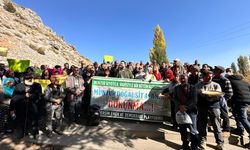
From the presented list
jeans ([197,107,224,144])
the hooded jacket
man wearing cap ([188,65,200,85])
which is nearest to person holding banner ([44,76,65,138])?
man wearing cap ([188,65,200,85])

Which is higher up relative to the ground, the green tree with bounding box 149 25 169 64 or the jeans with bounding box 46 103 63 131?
the green tree with bounding box 149 25 169 64

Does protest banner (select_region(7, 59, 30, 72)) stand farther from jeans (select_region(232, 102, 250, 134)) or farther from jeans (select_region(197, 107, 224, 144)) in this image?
jeans (select_region(232, 102, 250, 134))

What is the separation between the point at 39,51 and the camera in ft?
87.5

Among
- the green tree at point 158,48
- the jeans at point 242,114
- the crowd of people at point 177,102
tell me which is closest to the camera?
the crowd of people at point 177,102

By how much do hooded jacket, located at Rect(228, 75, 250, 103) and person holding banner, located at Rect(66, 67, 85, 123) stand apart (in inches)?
205

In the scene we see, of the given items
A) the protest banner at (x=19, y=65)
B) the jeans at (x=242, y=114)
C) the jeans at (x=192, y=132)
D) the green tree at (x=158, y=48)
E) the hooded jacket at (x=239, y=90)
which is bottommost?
the jeans at (x=192, y=132)

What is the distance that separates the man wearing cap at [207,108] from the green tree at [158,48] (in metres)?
52.4

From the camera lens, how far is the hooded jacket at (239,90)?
7.04 meters

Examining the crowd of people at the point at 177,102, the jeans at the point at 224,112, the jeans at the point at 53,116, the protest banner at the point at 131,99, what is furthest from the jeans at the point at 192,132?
the jeans at the point at 53,116

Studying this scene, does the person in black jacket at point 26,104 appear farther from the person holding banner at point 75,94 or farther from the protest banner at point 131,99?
the protest banner at point 131,99

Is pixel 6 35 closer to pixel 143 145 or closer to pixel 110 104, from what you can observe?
pixel 110 104

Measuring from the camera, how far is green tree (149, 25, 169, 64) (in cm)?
5998

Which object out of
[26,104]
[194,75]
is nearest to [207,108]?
[194,75]

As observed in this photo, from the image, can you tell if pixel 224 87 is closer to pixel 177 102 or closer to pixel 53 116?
pixel 177 102
